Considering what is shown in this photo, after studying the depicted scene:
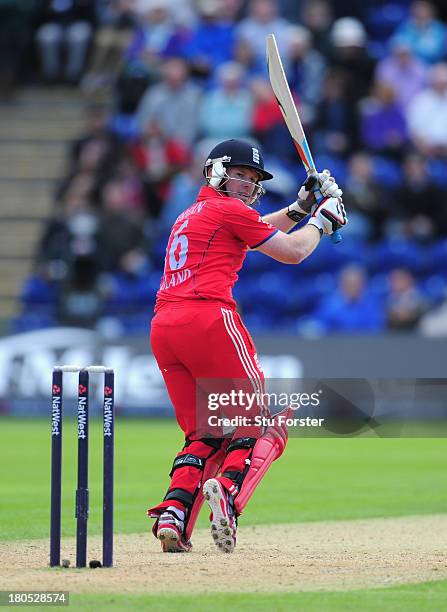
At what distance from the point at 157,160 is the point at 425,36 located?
13.5 feet

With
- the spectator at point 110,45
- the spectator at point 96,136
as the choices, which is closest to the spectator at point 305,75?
the spectator at point 96,136

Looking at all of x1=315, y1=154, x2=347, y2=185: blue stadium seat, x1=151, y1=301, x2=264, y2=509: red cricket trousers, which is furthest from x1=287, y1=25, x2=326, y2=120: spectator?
x1=151, y1=301, x2=264, y2=509: red cricket trousers

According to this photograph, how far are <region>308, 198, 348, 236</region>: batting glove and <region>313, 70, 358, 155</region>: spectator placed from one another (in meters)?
10.1

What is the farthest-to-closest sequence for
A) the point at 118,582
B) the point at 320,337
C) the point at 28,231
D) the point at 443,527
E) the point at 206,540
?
the point at 28,231, the point at 320,337, the point at 443,527, the point at 206,540, the point at 118,582

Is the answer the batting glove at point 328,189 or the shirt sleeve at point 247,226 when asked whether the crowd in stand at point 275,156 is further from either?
the shirt sleeve at point 247,226

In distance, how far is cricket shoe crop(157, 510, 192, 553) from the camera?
7.19 m

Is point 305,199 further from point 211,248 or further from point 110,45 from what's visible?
point 110,45

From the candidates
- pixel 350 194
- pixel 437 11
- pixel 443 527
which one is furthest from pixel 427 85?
pixel 443 527

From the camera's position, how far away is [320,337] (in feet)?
52.1

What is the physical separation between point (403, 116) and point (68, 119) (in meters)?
6.62

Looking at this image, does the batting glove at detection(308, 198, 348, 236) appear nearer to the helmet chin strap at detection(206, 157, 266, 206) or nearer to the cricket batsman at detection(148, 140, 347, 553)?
the cricket batsman at detection(148, 140, 347, 553)

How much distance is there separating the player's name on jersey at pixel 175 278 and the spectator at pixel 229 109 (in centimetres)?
1082

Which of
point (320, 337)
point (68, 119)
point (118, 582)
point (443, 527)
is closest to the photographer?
point (118, 582)

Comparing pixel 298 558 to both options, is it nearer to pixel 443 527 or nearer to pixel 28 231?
pixel 443 527
